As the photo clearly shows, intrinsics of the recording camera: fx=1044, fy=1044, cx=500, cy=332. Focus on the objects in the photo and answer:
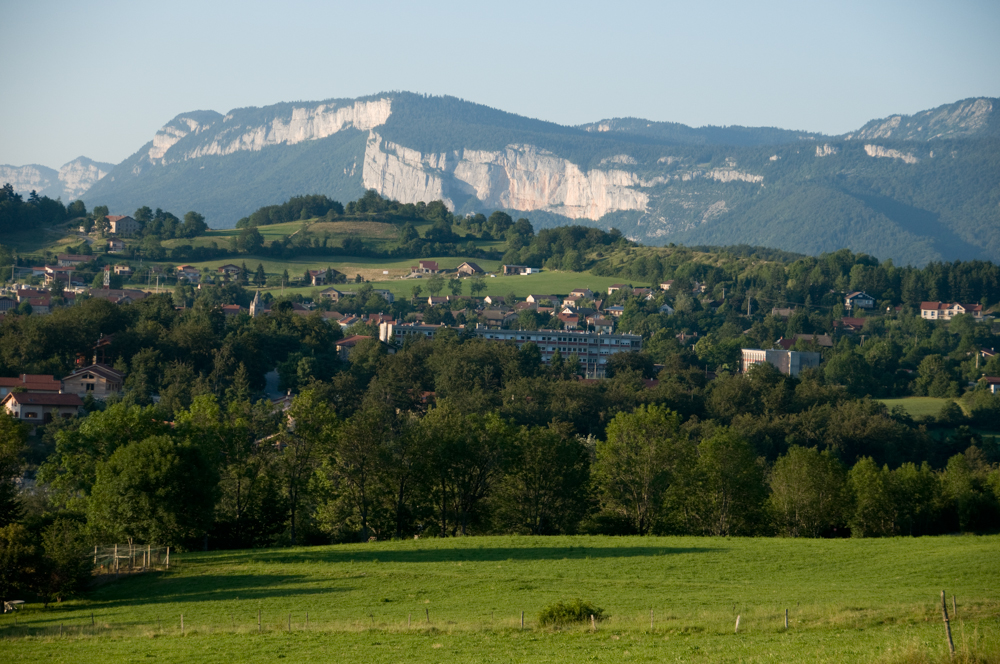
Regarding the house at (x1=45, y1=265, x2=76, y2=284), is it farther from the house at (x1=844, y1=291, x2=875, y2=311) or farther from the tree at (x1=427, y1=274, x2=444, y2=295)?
the house at (x1=844, y1=291, x2=875, y2=311)

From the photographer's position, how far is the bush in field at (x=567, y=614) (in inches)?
830

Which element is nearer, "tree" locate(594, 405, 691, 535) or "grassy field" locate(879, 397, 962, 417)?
"tree" locate(594, 405, 691, 535)

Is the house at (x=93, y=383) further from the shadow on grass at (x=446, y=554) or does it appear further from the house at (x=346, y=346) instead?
the shadow on grass at (x=446, y=554)

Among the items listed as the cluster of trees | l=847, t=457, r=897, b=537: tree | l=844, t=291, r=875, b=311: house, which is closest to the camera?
l=847, t=457, r=897, b=537: tree

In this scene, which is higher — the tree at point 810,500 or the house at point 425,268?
the house at point 425,268

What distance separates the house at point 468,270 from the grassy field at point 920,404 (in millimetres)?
70260

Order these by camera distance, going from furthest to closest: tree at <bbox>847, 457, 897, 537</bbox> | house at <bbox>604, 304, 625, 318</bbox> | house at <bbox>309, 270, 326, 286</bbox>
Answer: house at <bbox>309, 270, 326, 286</bbox>
house at <bbox>604, 304, 625, 318</bbox>
tree at <bbox>847, 457, 897, 537</bbox>

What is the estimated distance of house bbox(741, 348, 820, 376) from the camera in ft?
347

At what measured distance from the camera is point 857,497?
42.9 metres

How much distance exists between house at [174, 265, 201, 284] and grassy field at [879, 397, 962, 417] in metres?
81.3

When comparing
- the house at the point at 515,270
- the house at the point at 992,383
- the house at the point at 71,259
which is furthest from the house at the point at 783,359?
the house at the point at 71,259

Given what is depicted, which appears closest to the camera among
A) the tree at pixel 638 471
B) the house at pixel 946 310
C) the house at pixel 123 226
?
the tree at pixel 638 471

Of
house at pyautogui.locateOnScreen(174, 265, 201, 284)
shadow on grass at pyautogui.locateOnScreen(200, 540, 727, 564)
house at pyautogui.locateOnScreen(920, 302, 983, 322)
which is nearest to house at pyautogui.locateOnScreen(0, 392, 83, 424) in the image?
shadow on grass at pyautogui.locateOnScreen(200, 540, 727, 564)

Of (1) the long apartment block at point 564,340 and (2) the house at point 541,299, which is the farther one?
(2) the house at point 541,299
